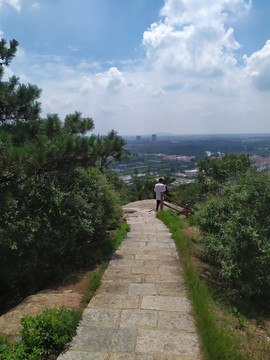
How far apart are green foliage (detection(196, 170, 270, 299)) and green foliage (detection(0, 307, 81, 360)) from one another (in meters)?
2.36

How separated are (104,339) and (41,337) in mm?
611

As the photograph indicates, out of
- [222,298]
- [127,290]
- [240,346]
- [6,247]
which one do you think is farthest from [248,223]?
[6,247]

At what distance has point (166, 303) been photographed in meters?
3.28

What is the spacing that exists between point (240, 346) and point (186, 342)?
0.60 m

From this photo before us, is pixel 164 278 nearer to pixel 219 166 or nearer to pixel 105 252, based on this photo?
pixel 105 252

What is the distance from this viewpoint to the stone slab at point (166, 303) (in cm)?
315

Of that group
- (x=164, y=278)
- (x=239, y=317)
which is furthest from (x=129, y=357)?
(x=164, y=278)

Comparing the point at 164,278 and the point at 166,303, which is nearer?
the point at 166,303

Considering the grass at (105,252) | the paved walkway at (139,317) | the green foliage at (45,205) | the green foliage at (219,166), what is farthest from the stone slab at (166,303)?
the green foliage at (219,166)

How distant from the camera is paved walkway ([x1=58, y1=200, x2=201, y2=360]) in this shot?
238cm

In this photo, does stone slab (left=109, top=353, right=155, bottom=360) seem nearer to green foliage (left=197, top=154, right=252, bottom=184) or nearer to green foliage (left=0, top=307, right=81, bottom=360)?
green foliage (left=0, top=307, right=81, bottom=360)

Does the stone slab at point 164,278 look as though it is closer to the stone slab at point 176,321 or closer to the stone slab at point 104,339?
the stone slab at point 176,321

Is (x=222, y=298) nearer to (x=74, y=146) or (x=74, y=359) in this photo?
(x=74, y=359)

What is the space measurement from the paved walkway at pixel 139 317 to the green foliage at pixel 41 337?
0.13 meters
